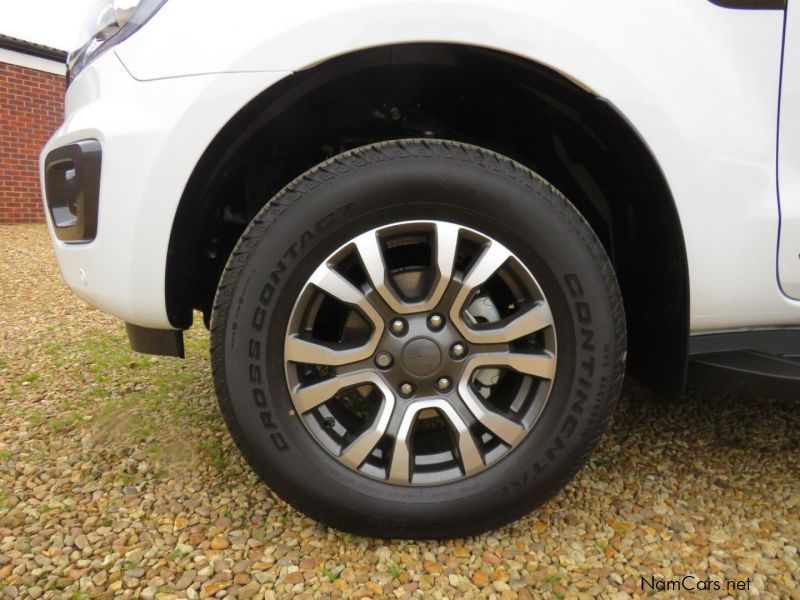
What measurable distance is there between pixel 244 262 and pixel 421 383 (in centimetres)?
53

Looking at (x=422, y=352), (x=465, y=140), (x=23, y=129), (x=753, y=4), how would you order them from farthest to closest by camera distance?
(x=23, y=129), (x=465, y=140), (x=422, y=352), (x=753, y=4)

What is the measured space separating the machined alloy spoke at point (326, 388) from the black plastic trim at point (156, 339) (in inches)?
16.1

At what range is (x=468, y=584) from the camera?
1.38 m

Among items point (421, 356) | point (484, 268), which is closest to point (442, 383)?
point (421, 356)

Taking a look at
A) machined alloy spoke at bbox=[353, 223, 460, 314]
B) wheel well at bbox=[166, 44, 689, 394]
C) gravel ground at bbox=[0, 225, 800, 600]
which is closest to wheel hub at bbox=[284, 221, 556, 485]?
machined alloy spoke at bbox=[353, 223, 460, 314]

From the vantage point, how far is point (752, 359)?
1512 millimetres

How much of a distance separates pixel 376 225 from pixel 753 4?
3.33 feet

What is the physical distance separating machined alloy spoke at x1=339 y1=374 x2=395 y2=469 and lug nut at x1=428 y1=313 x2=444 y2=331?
0.62 ft

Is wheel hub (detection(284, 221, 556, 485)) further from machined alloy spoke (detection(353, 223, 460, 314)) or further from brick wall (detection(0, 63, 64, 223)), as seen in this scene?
brick wall (detection(0, 63, 64, 223))

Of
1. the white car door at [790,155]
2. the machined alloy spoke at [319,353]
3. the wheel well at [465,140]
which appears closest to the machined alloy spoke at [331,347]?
the machined alloy spoke at [319,353]

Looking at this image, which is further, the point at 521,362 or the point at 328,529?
the point at 328,529

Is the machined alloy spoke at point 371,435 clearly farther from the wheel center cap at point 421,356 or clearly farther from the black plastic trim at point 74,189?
the black plastic trim at point 74,189

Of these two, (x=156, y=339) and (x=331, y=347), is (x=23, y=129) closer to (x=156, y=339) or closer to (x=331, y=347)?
(x=156, y=339)

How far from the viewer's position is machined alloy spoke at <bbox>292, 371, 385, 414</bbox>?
4.75ft
